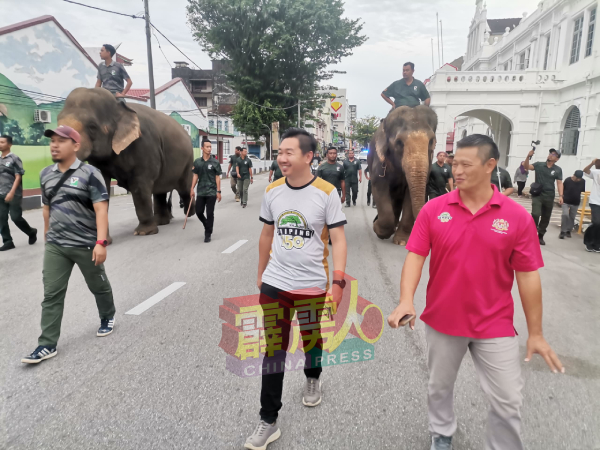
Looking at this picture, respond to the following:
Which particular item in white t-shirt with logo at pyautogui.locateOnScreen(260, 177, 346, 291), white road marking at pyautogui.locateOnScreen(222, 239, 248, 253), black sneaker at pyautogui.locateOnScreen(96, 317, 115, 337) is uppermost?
white t-shirt with logo at pyautogui.locateOnScreen(260, 177, 346, 291)

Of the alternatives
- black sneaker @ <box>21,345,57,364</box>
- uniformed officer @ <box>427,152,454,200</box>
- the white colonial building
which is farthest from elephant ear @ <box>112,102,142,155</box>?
the white colonial building

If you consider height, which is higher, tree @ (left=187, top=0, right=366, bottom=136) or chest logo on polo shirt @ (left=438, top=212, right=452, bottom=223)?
tree @ (left=187, top=0, right=366, bottom=136)

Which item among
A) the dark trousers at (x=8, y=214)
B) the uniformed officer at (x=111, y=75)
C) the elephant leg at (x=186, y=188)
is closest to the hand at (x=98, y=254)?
the dark trousers at (x=8, y=214)

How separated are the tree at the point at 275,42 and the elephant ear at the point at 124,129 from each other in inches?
904

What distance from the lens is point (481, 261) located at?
2049 mm

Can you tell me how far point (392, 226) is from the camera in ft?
25.9

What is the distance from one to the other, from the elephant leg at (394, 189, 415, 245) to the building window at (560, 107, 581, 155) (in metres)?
14.4

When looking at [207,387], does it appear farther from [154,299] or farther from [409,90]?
Result: [409,90]

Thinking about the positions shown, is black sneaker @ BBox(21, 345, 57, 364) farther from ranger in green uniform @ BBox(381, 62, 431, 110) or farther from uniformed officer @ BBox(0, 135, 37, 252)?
ranger in green uniform @ BBox(381, 62, 431, 110)

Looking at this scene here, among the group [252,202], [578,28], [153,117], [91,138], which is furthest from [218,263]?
[578,28]

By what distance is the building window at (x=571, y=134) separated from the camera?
60.1 ft

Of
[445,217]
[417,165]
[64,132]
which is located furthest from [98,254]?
[417,165]

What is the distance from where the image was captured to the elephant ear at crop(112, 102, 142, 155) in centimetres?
715

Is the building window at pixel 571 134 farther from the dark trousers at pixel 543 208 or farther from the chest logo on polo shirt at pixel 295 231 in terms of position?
the chest logo on polo shirt at pixel 295 231
